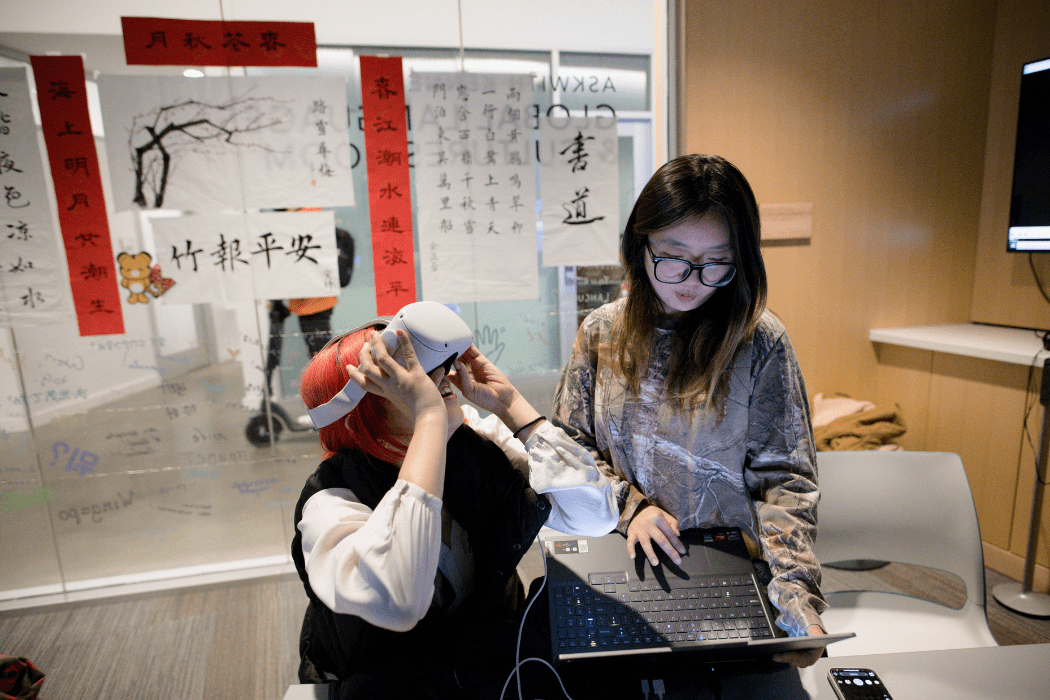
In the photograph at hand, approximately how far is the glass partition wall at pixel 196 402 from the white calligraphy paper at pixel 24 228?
0.27 feet

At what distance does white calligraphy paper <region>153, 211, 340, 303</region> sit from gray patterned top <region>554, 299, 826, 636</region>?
140 centimetres

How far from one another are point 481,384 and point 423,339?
0.20 m

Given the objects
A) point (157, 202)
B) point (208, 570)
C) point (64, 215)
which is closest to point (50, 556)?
point (208, 570)

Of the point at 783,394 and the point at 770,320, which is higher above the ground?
the point at 770,320

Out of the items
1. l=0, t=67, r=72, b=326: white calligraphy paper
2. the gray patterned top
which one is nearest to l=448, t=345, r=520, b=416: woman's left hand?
the gray patterned top

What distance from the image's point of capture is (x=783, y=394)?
3.26ft

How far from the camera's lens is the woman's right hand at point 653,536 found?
35.1 inches

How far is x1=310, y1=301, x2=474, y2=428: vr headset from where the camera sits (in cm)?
80

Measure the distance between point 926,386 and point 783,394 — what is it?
1.78 m

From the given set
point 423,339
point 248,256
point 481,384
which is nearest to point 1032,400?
point 481,384

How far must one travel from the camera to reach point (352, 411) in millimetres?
908

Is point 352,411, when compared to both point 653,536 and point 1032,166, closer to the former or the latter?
point 653,536

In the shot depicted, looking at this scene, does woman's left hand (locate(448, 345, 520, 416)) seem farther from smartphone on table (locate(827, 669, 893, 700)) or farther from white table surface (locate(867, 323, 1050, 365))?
white table surface (locate(867, 323, 1050, 365))

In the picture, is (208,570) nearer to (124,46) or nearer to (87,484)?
(87,484)
